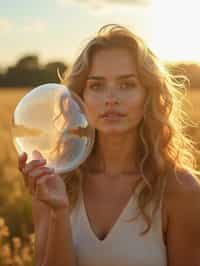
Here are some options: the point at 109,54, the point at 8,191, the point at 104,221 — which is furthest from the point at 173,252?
the point at 8,191

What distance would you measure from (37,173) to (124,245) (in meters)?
0.63

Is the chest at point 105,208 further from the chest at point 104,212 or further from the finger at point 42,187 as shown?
the finger at point 42,187

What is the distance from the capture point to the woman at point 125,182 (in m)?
3.68

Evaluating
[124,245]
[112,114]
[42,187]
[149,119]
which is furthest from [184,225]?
[42,187]

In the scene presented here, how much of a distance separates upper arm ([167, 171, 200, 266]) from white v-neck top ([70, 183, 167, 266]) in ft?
0.17

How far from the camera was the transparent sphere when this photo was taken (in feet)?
11.3

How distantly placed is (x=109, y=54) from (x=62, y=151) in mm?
579

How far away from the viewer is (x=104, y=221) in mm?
3871

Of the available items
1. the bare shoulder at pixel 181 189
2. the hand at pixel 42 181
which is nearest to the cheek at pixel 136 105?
the bare shoulder at pixel 181 189

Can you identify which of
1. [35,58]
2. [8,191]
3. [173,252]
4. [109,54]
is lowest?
[35,58]

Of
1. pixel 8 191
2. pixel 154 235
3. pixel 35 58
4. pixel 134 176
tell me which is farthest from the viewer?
pixel 35 58

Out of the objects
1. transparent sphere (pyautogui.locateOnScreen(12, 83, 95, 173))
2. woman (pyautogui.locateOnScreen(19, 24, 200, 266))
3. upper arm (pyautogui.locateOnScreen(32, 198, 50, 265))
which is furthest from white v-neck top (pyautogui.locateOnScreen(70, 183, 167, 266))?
transparent sphere (pyautogui.locateOnScreen(12, 83, 95, 173))

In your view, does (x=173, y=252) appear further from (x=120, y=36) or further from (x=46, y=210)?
(x=120, y=36)

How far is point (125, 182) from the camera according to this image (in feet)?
13.0
